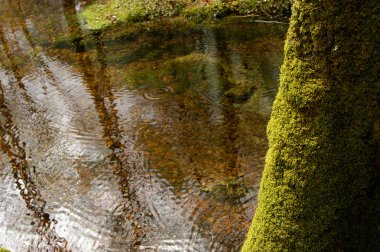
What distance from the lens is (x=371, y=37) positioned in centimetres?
304

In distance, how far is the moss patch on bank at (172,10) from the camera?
15473 mm

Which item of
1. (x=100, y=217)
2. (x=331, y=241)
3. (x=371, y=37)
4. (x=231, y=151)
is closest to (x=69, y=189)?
(x=100, y=217)

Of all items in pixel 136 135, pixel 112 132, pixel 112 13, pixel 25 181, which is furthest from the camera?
pixel 112 13

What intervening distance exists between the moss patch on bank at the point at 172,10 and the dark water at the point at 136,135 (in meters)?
0.76

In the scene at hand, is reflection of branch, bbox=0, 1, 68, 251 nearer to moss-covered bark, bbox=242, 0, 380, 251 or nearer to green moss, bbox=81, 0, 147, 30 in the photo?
moss-covered bark, bbox=242, 0, 380, 251

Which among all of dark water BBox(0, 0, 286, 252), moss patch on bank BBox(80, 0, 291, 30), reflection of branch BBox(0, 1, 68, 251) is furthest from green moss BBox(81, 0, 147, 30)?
reflection of branch BBox(0, 1, 68, 251)

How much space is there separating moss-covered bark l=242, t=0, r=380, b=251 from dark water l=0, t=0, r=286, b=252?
3102 mm

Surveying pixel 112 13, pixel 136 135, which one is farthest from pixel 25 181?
pixel 112 13

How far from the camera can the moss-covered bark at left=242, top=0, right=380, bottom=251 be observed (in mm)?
3104

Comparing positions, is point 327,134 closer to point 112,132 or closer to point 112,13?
point 112,132

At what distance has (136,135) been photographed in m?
9.69

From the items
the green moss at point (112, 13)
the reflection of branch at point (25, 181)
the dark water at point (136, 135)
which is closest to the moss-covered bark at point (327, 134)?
the dark water at point (136, 135)

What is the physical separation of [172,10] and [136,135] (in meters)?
8.74

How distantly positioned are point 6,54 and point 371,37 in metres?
14.6
